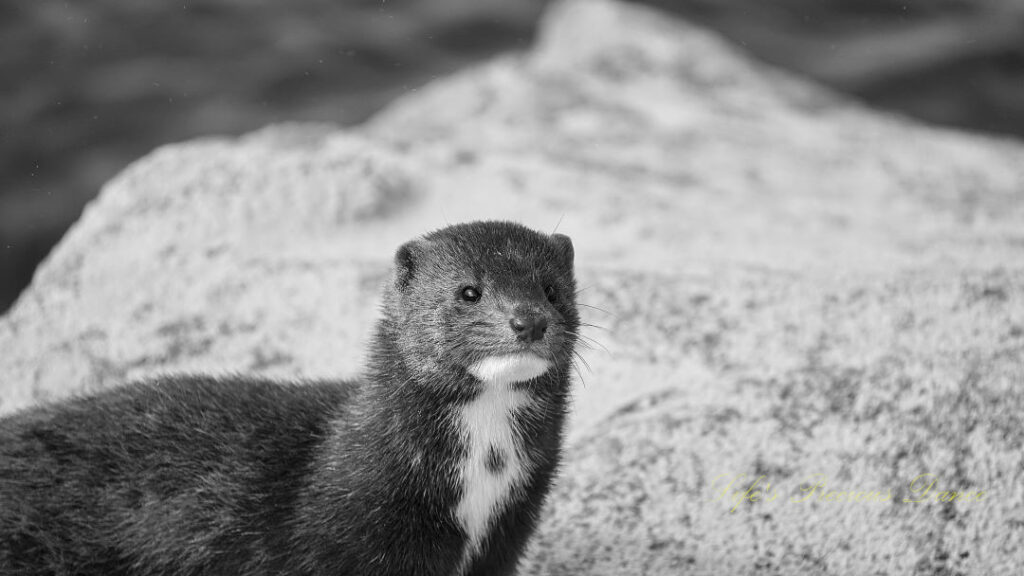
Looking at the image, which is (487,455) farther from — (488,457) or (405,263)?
(405,263)

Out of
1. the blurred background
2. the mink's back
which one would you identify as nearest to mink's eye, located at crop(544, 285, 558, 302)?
the mink's back

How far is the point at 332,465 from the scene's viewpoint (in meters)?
4.91

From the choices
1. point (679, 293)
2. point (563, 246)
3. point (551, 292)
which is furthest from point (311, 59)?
point (551, 292)

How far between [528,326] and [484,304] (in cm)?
25

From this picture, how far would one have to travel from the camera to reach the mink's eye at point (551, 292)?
495 centimetres

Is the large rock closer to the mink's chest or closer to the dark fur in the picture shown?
the mink's chest

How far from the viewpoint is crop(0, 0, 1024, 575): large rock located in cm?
548

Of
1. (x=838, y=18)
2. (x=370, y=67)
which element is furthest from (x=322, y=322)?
(x=838, y=18)

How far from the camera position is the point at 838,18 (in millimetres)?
15742

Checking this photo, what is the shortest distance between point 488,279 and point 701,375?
1970 millimetres

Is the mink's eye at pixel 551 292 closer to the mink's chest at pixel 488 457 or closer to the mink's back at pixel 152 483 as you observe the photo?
the mink's chest at pixel 488 457

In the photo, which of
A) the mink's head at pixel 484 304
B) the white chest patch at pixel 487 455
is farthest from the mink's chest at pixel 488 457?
the mink's head at pixel 484 304

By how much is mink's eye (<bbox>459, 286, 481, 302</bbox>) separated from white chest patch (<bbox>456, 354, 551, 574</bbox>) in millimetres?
324

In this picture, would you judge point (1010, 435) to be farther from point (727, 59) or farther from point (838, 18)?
point (838, 18)
